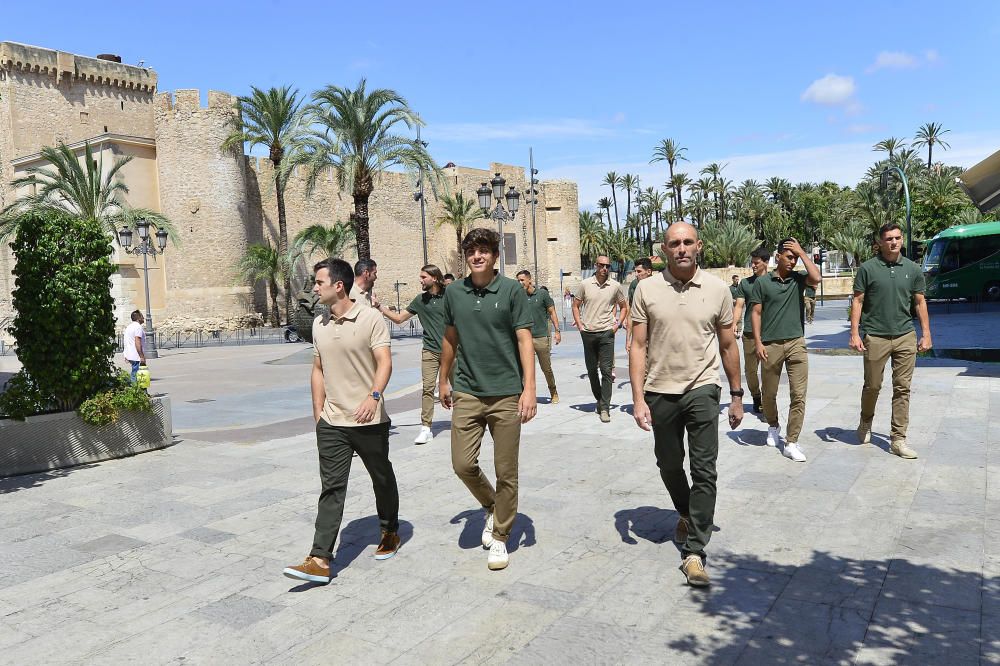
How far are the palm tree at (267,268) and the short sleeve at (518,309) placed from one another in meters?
36.3

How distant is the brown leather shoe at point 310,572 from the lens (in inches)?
158

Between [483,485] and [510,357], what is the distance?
784mm

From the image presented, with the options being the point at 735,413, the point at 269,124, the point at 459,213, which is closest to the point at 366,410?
the point at 735,413

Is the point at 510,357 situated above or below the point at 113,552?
above

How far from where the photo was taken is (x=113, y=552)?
4770 mm

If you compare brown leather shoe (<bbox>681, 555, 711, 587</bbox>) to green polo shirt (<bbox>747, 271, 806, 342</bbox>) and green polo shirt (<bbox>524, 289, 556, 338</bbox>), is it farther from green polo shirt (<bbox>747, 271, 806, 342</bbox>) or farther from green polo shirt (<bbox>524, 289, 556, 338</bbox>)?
green polo shirt (<bbox>524, 289, 556, 338</bbox>)

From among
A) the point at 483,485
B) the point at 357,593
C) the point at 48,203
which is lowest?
the point at 357,593

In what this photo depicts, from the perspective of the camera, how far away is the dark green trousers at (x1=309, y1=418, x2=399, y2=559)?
4.14 metres

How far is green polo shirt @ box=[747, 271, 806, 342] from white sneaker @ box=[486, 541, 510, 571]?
3.54 metres

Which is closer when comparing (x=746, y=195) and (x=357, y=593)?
(x=357, y=593)

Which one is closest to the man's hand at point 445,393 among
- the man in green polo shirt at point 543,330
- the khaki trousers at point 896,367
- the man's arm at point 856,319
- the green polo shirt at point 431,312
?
the green polo shirt at point 431,312

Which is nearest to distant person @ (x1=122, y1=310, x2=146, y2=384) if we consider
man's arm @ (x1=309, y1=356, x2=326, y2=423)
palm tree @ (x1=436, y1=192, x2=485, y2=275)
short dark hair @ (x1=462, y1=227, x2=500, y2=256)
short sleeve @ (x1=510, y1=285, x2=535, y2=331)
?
man's arm @ (x1=309, y1=356, x2=326, y2=423)

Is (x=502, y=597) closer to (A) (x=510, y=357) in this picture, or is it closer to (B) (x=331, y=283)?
(A) (x=510, y=357)

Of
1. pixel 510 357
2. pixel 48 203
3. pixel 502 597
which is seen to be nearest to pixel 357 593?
pixel 502 597
